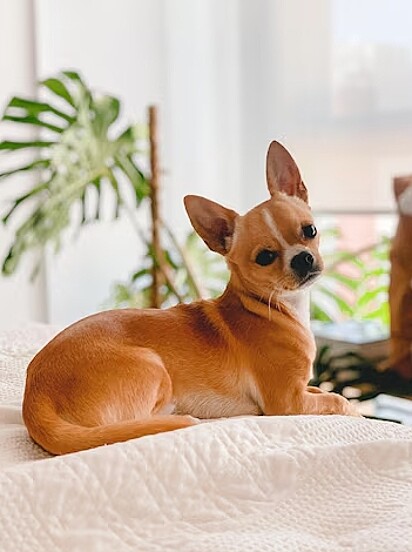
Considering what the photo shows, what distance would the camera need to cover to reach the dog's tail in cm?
84

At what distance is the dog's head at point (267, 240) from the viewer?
3.25ft

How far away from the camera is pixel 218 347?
3.27 feet

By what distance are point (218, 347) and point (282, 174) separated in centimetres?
24

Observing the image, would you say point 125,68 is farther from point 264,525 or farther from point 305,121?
point 264,525

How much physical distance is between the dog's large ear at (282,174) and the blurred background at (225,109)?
115 cm

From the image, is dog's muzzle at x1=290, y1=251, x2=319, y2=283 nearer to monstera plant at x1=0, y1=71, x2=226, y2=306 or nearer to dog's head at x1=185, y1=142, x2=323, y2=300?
dog's head at x1=185, y1=142, x2=323, y2=300

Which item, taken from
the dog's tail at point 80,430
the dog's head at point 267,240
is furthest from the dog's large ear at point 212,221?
the dog's tail at point 80,430

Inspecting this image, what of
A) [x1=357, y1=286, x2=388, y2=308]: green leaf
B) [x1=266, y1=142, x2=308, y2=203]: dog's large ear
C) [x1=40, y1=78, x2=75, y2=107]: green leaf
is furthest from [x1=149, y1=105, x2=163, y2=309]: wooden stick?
[x1=266, y1=142, x2=308, y2=203]: dog's large ear

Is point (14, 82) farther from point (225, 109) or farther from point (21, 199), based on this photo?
point (21, 199)

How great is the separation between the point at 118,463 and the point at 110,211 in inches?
88.1

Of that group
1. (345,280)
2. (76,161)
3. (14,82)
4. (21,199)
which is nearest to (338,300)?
(345,280)

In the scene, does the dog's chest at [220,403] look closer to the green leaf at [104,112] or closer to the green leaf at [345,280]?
the green leaf at [104,112]

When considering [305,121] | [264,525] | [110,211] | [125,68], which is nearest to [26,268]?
[110,211]

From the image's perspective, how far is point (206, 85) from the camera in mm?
2902
